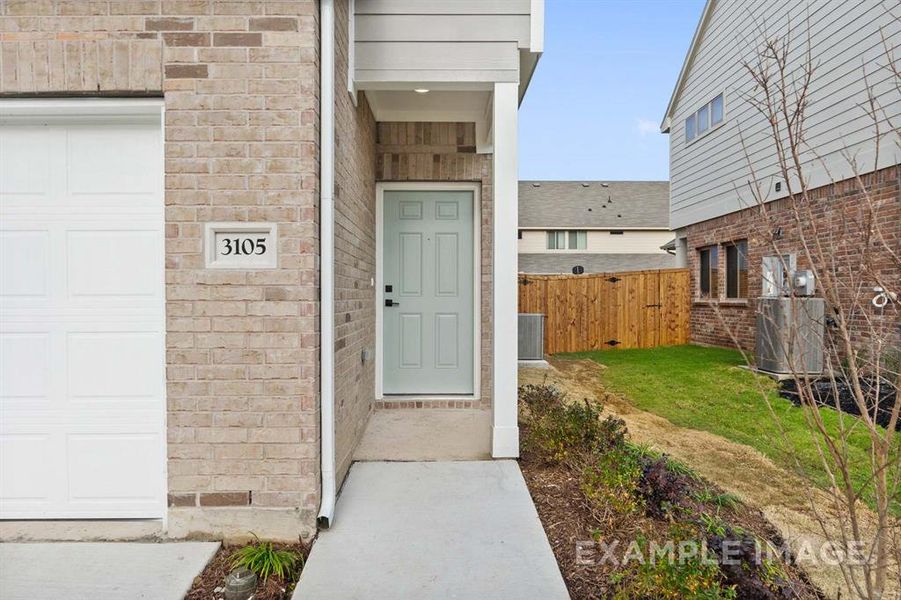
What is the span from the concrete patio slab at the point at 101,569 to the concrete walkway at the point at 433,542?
1.89ft

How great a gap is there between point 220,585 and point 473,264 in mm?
3583

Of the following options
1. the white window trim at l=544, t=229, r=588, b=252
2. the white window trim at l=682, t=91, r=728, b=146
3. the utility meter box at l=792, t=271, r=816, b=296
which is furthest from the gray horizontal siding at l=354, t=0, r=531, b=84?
the white window trim at l=544, t=229, r=588, b=252

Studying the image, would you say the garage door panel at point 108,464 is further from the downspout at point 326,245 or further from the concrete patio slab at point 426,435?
the concrete patio slab at point 426,435

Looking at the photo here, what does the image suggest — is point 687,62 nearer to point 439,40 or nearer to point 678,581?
point 439,40

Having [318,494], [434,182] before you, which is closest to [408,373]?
[434,182]

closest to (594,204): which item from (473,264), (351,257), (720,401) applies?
(720,401)

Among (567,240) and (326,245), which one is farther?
(567,240)

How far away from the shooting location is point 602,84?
1689cm

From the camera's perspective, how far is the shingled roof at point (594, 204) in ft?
63.4

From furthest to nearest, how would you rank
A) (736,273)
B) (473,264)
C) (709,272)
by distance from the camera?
(709,272) < (736,273) < (473,264)

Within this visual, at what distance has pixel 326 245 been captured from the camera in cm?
279

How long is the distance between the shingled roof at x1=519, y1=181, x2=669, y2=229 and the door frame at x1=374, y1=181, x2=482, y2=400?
14.1m

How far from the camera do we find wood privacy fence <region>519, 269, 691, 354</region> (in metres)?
10.4

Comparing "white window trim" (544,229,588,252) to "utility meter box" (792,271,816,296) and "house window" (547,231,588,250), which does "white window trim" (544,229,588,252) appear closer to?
"house window" (547,231,588,250)
